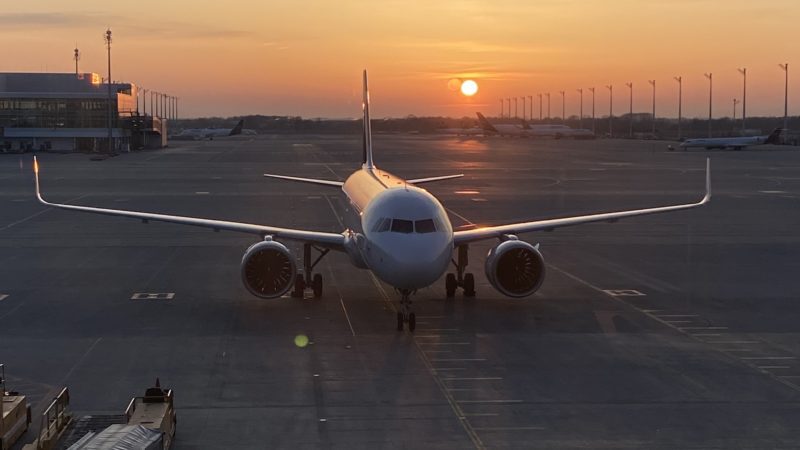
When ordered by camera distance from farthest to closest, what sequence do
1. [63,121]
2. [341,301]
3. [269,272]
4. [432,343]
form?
[63,121] → [341,301] → [269,272] → [432,343]

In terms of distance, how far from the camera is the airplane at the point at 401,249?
23.9 metres

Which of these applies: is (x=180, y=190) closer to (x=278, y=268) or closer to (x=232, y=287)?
(x=232, y=287)

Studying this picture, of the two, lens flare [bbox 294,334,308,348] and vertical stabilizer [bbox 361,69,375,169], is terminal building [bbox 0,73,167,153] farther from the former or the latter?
lens flare [bbox 294,334,308,348]

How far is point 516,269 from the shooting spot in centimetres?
2741

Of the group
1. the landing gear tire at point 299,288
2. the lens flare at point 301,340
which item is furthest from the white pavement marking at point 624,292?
the lens flare at point 301,340

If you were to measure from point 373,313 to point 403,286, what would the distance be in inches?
136

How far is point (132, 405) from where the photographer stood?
1623 centimetres

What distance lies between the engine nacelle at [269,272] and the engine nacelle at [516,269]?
18.7 ft

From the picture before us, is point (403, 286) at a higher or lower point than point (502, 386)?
higher

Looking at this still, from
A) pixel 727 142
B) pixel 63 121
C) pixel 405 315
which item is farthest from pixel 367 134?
pixel 727 142

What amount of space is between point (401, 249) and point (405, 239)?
363 millimetres

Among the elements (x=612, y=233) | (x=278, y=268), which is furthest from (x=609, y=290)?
(x=612, y=233)

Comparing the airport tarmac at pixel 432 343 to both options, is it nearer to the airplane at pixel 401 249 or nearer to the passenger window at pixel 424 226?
the airplane at pixel 401 249

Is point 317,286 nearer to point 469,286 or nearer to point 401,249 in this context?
point 469,286
